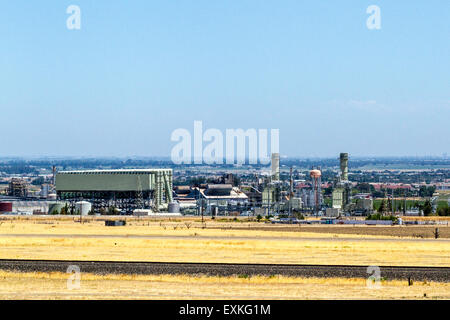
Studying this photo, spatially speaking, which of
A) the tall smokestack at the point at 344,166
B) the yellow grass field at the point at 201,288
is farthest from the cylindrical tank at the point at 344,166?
the yellow grass field at the point at 201,288

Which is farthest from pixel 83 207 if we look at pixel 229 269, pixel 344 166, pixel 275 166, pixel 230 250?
pixel 229 269

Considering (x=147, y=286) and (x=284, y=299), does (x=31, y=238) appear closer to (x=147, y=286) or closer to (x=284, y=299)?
(x=147, y=286)

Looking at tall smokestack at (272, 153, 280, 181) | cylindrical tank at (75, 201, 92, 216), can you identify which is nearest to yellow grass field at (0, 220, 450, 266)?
cylindrical tank at (75, 201, 92, 216)

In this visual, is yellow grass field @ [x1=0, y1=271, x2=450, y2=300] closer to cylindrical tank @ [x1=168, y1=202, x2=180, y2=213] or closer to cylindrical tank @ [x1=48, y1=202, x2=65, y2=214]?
cylindrical tank @ [x1=168, y1=202, x2=180, y2=213]

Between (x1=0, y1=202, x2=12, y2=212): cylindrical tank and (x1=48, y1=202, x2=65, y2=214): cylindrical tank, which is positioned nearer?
(x1=48, y1=202, x2=65, y2=214): cylindrical tank
